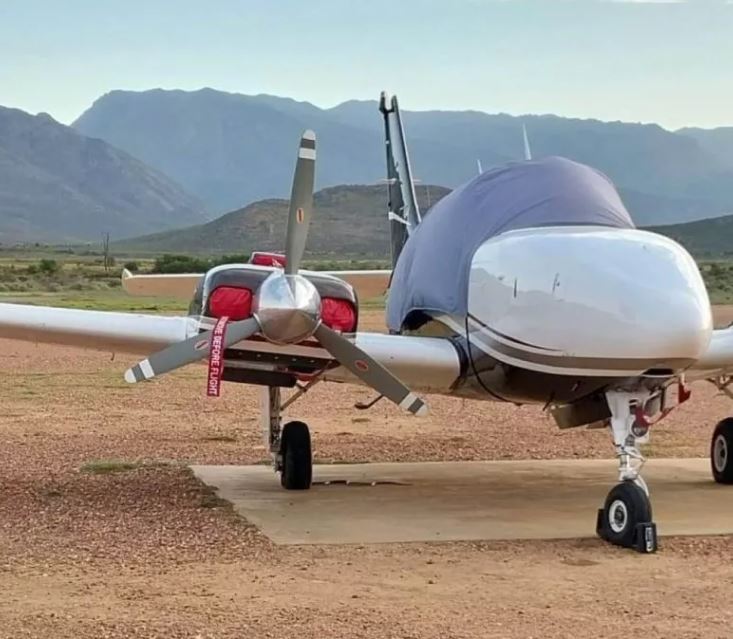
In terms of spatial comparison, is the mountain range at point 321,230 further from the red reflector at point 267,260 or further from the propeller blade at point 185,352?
the propeller blade at point 185,352

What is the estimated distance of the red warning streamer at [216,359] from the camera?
9.66 m

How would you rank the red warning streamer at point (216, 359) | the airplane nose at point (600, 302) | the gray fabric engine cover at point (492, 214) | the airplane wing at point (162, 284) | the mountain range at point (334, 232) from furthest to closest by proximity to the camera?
the mountain range at point (334, 232), the airplane wing at point (162, 284), the gray fabric engine cover at point (492, 214), the red warning streamer at point (216, 359), the airplane nose at point (600, 302)

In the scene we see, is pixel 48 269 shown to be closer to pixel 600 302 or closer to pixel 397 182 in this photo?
pixel 397 182

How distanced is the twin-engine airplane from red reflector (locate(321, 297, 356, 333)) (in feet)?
0.05

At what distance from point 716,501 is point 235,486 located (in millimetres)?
4648

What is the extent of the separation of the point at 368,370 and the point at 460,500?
1938mm

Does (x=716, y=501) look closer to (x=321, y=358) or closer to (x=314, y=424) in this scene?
(x=321, y=358)

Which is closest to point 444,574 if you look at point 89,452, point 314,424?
point 89,452

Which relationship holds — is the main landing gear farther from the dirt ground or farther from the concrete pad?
the concrete pad

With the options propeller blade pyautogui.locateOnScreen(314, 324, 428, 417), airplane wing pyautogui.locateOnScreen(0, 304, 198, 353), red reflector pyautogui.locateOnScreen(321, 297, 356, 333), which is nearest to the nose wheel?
propeller blade pyautogui.locateOnScreen(314, 324, 428, 417)

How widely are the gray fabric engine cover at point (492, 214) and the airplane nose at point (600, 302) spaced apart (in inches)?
21.2

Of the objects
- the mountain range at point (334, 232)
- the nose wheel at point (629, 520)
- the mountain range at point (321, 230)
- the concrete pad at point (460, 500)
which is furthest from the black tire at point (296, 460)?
A: the mountain range at point (321, 230)

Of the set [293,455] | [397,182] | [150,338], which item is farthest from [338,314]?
[397,182]

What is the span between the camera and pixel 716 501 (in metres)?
11.6
